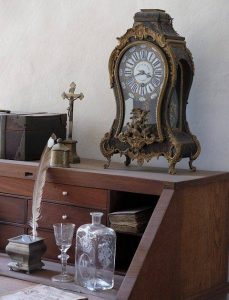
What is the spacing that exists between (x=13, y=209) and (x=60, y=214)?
0.80 ft

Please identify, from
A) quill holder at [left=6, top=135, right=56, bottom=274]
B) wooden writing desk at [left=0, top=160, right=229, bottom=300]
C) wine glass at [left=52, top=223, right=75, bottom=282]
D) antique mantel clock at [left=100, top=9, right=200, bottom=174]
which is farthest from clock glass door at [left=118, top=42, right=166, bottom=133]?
wine glass at [left=52, top=223, right=75, bottom=282]

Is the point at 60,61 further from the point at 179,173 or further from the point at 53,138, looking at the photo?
the point at 179,173

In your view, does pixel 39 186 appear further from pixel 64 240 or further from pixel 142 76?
pixel 142 76

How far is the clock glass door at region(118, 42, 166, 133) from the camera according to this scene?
274 cm

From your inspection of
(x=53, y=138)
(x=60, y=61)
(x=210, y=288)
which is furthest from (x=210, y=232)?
(x=60, y=61)

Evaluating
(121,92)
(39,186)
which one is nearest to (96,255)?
(39,186)

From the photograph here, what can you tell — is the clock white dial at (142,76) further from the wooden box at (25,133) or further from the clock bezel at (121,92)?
the wooden box at (25,133)

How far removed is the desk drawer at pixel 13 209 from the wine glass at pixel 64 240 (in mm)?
335

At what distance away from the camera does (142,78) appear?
9.12ft

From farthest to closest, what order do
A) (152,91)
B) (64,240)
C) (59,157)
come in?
(59,157)
(152,91)
(64,240)

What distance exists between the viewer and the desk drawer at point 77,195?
8.95ft

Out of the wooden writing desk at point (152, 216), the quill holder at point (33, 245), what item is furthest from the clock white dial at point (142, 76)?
the quill holder at point (33, 245)

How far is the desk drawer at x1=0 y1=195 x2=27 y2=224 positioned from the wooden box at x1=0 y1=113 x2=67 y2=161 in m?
0.19

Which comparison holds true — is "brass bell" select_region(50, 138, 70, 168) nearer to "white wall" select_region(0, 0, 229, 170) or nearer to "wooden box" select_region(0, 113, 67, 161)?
"wooden box" select_region(0, 113, 67, 161)
